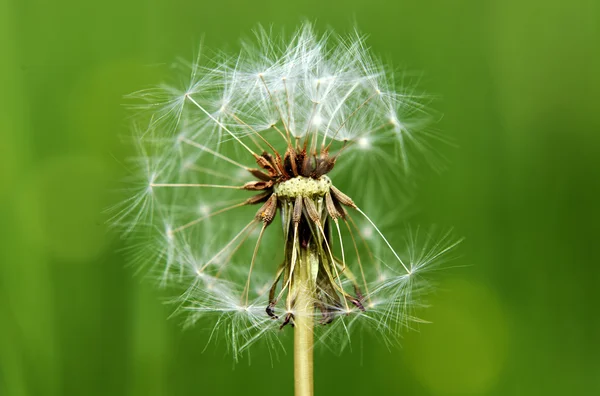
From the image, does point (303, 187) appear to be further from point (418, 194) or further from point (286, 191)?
point (418, 194)

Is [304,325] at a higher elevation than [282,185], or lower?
lower

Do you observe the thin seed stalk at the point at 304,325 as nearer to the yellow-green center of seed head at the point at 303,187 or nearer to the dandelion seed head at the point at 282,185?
the dandelion seed head at the point at 282,185

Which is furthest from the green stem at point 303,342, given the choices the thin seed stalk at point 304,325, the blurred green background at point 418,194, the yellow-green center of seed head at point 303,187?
the blurred green background at point 418,194

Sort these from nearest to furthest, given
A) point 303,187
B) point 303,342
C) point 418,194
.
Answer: point 303,342 → point 303,187 → point 418,194

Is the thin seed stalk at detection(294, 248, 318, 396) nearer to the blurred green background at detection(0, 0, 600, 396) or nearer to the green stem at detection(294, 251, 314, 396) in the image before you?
the green stem at detection(294, 251, 314, 396)

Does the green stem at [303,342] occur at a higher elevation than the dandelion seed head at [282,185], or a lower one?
lower

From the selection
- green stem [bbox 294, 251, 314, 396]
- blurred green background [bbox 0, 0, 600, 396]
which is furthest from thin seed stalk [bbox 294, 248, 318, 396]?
blurred green background [bbox 0, 0, 600, 396]

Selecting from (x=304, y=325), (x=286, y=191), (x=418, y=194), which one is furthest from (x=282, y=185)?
(x=418, y=194)

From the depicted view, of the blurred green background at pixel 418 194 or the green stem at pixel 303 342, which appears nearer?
the green stem at pixel 303 342
